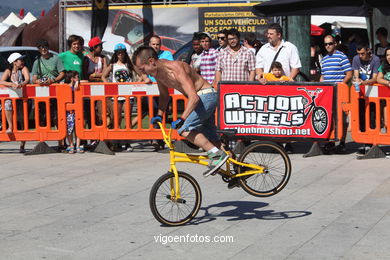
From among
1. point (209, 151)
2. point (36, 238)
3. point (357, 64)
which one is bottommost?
point (36, 238)

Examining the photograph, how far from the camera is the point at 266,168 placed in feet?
28.5

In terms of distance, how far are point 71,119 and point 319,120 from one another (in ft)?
13.6

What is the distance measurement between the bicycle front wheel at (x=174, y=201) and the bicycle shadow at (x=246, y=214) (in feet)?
0.49

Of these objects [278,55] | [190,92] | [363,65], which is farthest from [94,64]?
[190,92]

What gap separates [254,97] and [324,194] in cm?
342

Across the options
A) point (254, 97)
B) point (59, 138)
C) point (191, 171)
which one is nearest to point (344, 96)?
point (254, 97)

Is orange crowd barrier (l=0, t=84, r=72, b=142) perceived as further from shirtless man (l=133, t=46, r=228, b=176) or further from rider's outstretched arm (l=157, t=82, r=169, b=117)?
shirtless man (l=133, t=46, r=228, b=176)

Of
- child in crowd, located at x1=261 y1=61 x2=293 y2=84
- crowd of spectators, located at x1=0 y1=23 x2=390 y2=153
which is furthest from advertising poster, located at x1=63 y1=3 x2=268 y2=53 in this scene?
child in crowd, located at x1=261 y1=61 x2=293 y2=84

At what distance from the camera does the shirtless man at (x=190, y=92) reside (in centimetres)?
806

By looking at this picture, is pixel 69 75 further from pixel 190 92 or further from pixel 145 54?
pixel 190 92

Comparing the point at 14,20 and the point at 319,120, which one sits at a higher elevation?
the point at 14,20

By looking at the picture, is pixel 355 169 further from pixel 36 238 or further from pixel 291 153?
pixel 36 238

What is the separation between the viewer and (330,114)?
12.7m

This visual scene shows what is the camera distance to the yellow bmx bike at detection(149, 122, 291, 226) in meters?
8.09
